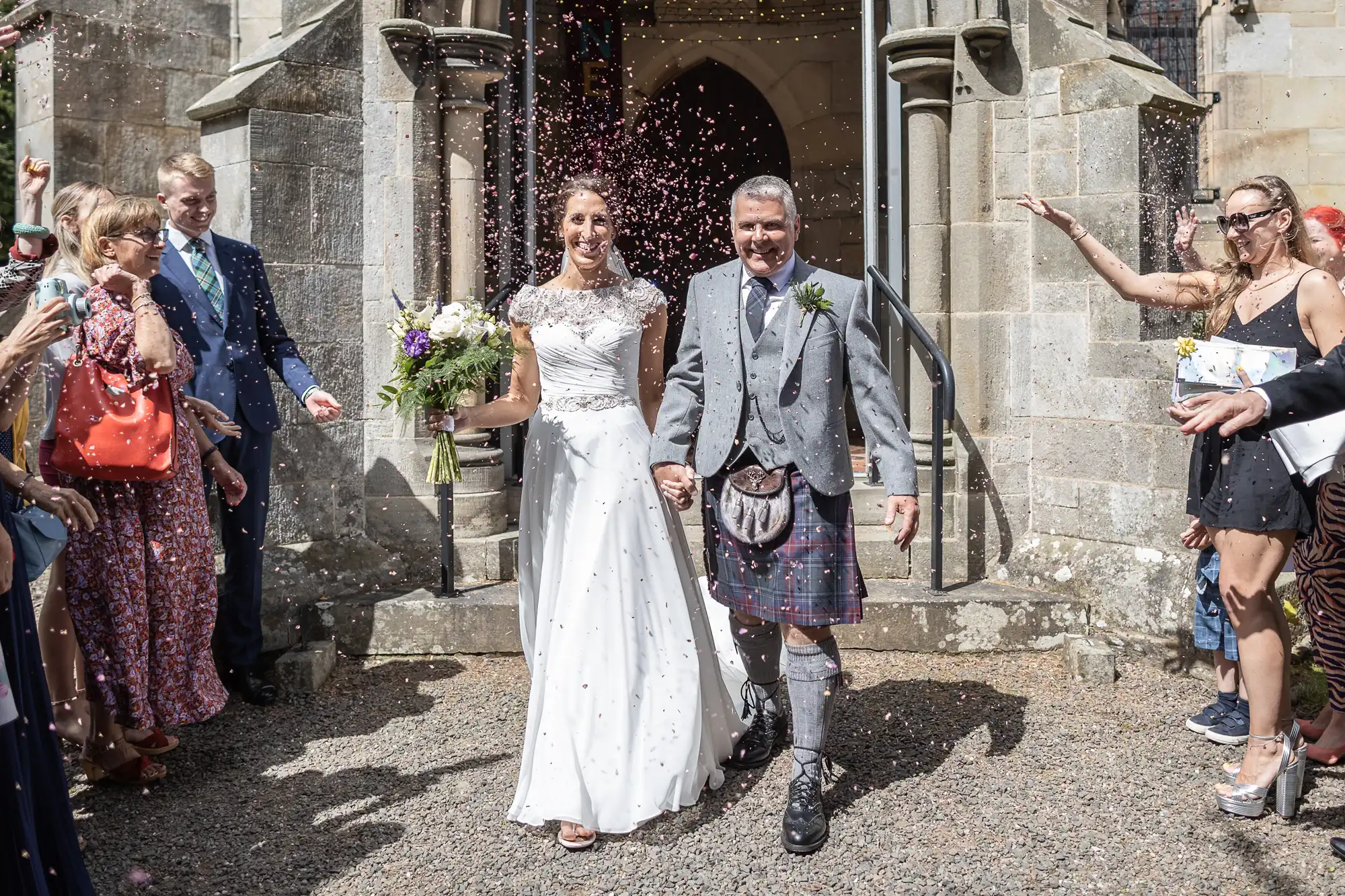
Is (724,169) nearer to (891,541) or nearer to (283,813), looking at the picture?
(891,541)

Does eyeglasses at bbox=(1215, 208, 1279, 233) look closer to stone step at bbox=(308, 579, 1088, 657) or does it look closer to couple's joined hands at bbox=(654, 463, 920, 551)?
couple's joined hands at bbox=(654, 463, 920, 551)

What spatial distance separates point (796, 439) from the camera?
12.8 feet

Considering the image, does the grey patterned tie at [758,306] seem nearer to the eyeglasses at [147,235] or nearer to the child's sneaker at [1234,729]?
the eyeglasses at [147,235]

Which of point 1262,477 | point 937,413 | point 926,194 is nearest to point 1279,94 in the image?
point 926,194

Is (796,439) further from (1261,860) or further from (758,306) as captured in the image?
(1261,860)

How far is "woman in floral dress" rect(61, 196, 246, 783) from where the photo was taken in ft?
13.8

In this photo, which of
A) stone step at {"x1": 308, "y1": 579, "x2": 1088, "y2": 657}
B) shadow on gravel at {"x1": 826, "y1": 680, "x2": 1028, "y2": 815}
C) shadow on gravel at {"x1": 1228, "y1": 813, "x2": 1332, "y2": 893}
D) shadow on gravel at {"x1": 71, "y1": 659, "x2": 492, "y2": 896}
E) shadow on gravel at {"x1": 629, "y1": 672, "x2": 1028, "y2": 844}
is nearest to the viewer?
shadow on gravel at {"x1": 1228, "y1": 813, "x2": 1332, "y2": 893}

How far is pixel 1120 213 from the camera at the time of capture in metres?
6.14

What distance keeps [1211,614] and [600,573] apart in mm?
2543

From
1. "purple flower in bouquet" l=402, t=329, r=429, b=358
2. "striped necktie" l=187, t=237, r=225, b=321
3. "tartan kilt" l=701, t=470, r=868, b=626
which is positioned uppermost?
"striped necktie" l=187, t=237, r=225, b=321

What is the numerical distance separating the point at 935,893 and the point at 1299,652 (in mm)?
2845

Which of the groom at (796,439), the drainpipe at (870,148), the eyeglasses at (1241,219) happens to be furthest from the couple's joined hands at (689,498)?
the drainpipe at (870,148)

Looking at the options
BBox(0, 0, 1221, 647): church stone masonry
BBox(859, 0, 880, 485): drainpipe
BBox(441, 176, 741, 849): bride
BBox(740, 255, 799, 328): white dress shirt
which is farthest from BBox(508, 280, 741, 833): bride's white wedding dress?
BBox(859, 0, 880, 485): drainpipe

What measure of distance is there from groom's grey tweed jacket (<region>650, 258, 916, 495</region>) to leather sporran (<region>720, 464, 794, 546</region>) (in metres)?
0.07
